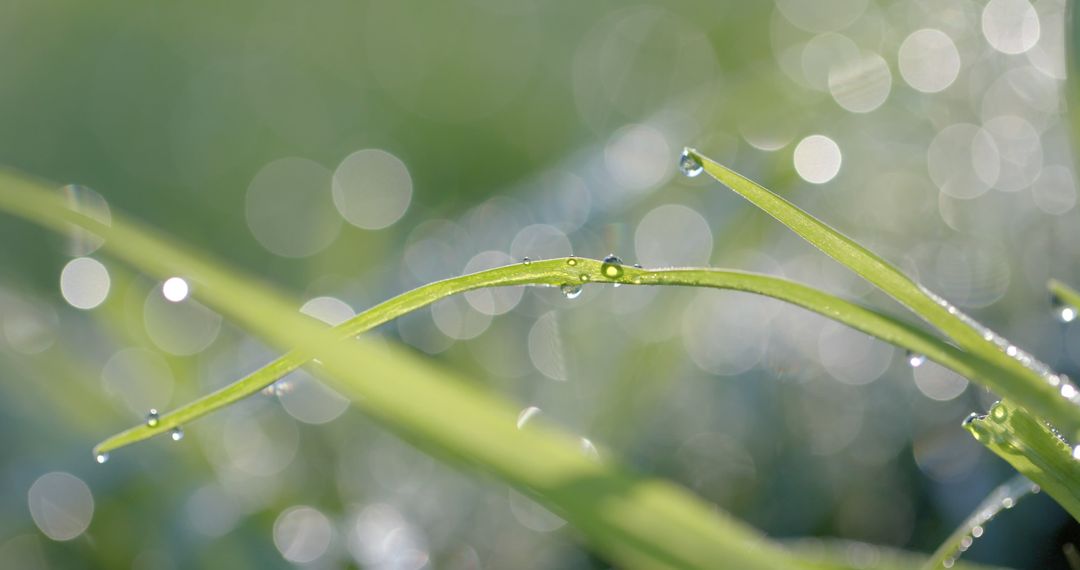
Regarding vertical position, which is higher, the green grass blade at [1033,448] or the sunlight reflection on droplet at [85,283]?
the sunlight reflection on droplet at [85,283]


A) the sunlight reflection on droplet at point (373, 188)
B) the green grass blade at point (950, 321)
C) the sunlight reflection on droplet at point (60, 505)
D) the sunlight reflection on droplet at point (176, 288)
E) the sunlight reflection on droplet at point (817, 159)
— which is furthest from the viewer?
the sunlight reflection on droplet at point (373, 188)

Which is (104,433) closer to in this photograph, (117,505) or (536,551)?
(117,505)

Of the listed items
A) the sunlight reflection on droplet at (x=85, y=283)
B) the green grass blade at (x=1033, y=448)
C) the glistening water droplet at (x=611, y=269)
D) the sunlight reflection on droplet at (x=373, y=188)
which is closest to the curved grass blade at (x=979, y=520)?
the green grass blade at (x=1033, y=448)

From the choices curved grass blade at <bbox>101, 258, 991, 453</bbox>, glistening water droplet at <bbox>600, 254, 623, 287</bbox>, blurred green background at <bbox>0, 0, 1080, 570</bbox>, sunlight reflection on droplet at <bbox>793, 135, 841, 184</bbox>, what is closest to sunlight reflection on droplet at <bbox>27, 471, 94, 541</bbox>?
blurred green background at <bbox>0, 0, 1080, 570</bbox>

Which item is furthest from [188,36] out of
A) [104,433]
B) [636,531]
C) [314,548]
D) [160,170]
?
[636,531]

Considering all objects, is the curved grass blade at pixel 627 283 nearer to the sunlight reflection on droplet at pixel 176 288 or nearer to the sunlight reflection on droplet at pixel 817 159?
the sunlight reflection on droplet at pixel 176 288

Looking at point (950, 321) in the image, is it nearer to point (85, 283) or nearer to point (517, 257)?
point (517, 257)

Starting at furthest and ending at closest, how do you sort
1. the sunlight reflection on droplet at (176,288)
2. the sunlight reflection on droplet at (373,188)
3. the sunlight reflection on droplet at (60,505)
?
the sunlight reflection on droplet at (373,188), the sunlight reflection on droplet at (60,505), the sunlight reflection on droplet at (176,288)
